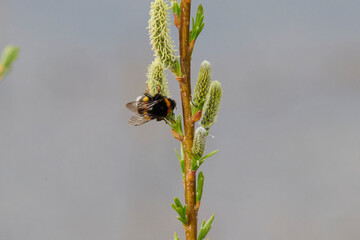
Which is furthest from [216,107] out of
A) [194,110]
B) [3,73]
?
[3,73]

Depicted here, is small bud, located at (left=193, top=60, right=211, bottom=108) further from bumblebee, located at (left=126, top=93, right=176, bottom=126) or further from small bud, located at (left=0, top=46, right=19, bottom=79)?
small bud, located at (left=0, top=46, right=19, bottom=79)

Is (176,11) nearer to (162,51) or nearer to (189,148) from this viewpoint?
(162,51)

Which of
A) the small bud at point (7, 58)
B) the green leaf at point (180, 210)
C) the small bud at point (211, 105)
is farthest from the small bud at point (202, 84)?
the small bud at point (7, 58)

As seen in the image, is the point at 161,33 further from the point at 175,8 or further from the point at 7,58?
the point at 7,58

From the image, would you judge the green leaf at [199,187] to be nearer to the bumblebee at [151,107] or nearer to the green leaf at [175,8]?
the bumblebee at [151,107]

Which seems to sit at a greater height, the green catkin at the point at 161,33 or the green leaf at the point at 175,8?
the green leaf at the point at 175,8
